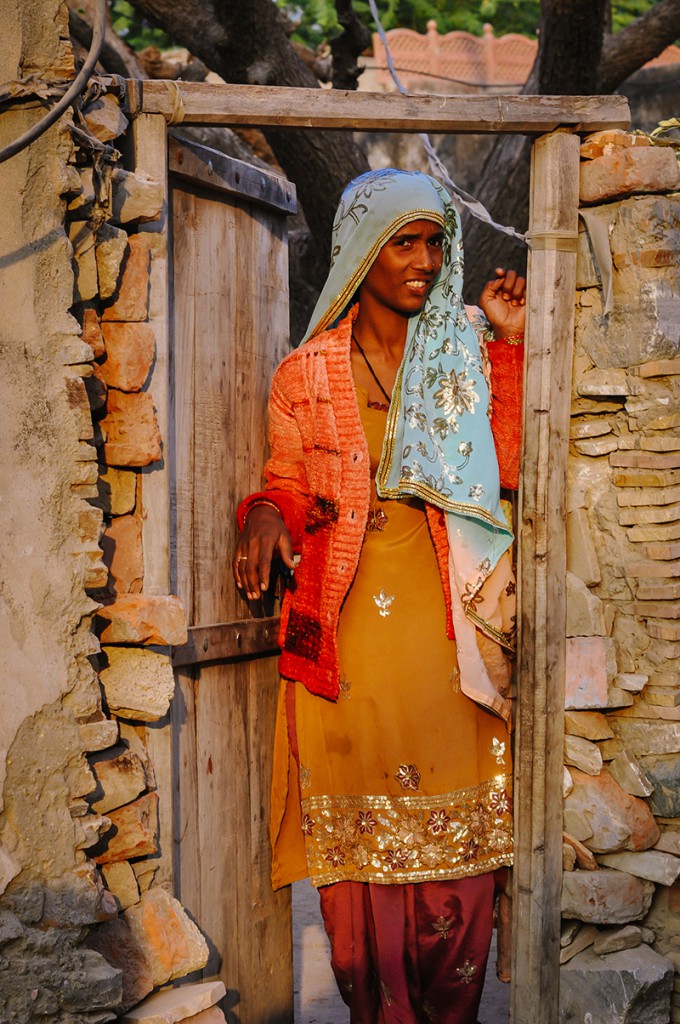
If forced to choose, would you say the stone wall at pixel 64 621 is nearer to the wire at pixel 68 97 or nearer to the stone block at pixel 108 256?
the stone block at pixel 108 256

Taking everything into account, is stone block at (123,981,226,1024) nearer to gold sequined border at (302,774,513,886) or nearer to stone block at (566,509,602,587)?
gold sequined border at (302,774,513,886)

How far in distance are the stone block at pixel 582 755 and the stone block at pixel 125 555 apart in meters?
1.26

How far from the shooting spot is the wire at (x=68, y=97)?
2633 mm

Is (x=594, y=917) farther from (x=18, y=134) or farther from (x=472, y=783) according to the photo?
(x=18, y=134)

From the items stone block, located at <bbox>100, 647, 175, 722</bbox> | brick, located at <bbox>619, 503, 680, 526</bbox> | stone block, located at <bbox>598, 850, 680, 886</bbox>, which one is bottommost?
stone block, located at <bbox>598, 850, 680, 886</bbox>

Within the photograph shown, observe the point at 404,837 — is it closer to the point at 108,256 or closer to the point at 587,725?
the point at 587,725

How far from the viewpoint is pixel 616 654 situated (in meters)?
3.46

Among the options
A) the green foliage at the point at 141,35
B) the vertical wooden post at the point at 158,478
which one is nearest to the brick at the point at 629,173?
the vertical wooden post at the point at 158,478

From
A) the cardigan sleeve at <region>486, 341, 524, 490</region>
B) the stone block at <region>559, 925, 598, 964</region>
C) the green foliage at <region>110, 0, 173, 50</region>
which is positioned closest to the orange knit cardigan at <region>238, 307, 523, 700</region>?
the cardigan sleeve at <region>486, 341, 524, 490</region>

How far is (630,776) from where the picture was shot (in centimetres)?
342

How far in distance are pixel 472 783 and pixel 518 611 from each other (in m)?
0.49

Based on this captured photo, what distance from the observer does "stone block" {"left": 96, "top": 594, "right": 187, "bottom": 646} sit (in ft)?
9.80

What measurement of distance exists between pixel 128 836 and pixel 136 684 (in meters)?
0.36

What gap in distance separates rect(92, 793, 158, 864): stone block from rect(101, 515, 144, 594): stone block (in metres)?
0.53
